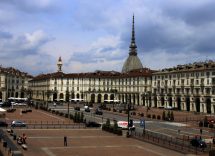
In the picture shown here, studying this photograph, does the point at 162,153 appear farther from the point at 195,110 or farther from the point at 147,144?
the point at 195,110

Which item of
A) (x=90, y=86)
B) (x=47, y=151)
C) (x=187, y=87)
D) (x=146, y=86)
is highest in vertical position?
(x=90, y=86)

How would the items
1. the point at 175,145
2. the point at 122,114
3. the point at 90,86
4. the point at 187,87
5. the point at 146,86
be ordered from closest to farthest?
the point at 175,145
the point at 122,114
the point at 187,87
the point at 146,86
the point at 90,86

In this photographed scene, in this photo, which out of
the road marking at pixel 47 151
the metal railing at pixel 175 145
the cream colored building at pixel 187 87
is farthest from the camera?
the cream colored building at pixel 187 87

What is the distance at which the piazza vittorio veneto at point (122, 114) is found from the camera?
4575 cm

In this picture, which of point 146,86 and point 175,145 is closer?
point 175,145

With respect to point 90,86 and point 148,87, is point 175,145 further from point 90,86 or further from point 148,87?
point 90,86

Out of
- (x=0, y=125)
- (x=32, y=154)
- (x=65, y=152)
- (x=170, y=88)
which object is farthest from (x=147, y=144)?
(x=170, y=88)

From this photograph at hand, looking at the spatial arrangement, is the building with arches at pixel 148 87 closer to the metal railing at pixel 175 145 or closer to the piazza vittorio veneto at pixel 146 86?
the piazza vittorio veneto at pixel 146 86

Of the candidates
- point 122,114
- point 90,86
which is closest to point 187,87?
point 122,114

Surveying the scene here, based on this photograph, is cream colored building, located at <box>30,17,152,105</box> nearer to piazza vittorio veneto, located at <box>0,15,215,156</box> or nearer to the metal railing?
piazza vittorio veneto, located at <box>0,15,215,156</box>

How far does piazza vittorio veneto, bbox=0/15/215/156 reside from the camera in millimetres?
45750

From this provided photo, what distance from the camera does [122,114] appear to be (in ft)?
342

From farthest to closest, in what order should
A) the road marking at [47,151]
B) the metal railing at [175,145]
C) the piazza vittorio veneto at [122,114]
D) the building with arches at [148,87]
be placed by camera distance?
the building with arches at [148,87], the piazza vittorio veneto at [122,114], the metal railing at [175,145], the road marking at [47,151]

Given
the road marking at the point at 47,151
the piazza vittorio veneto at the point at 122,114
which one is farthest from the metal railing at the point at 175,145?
the road marking at the point at 47,151
